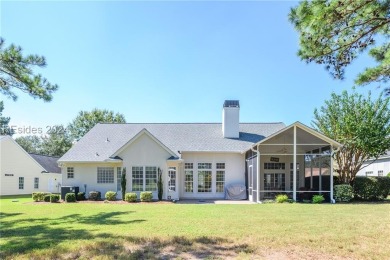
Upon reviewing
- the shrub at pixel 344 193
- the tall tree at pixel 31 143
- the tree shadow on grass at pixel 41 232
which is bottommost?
the shrub at pixel 344 193

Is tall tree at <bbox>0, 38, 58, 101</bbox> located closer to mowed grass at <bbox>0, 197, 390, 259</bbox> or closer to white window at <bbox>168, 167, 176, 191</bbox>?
mowed grass at <bbox>0, 197, 390, 259</bbox>

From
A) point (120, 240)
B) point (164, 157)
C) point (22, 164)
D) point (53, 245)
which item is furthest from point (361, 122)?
point (22, 164)

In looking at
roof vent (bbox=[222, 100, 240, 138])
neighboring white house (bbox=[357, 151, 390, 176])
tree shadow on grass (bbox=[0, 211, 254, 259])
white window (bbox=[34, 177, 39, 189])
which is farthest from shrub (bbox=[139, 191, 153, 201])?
white window (bbox=[34, 177, 39, 189])

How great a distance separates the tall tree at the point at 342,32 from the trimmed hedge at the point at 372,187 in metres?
14.8

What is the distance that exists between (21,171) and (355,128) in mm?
31427

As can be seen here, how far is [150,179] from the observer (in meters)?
21.7

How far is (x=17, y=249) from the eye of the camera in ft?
24.3

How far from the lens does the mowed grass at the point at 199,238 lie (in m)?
7.05

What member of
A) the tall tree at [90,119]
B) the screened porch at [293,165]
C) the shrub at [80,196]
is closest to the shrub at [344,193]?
the screened porch at [293,165]

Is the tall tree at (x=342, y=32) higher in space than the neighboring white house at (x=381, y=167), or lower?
higher

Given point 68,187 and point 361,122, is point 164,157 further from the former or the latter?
point 361,122

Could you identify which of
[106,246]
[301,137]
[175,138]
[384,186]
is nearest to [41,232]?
[106,246]

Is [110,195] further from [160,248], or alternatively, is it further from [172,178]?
[160,248]

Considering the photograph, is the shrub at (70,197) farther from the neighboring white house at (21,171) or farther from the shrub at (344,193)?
the shrub at (344,193)
